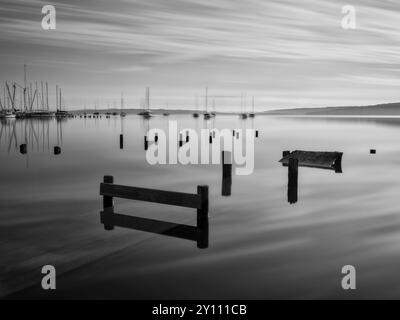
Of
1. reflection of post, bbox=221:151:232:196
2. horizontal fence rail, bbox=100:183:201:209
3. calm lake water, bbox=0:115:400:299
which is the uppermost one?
horizontal fence rail, bbox=100:183:201:209

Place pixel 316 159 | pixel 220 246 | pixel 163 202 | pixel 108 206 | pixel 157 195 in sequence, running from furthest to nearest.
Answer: pixel 316 159, pixel 108 206, pixel 220 246, pixel 157 195, pixel 163 202

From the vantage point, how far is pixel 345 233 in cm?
1365

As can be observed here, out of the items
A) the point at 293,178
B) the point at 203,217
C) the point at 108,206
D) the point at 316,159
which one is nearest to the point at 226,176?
the point at 293,178

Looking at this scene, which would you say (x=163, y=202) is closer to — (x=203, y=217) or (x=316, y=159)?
(x=203, y=217)

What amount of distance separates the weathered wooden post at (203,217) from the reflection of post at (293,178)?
287 inches

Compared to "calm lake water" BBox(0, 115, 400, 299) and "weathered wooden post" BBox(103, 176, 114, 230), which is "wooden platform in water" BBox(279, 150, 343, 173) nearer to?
"calm lake water" BBox(0, 115, 400, 299)

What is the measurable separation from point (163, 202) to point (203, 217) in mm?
1045

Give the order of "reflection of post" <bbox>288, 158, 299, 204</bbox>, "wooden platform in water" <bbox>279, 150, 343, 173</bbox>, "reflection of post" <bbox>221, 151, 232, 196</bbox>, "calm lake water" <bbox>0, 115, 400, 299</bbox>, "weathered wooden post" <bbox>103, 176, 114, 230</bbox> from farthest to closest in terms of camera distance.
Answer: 1. "wooden platform in water" <bbox>279, 150, 343, 173</bbox>
2. "reflection of post" <bbox>221, 151, 232, 196</bbox>
3. "reflection of post" <bbox>288, 158, 299, 204</bbox>
4. "weathered wooden post" <bbox>103, 176, 114, 230</bbox>
5. "calm lake water" <bbox>0, 115, 400, 299</bbox>

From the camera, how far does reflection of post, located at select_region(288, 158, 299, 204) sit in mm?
17328

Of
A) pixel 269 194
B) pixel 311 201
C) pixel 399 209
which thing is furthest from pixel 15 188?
pixel 399 209

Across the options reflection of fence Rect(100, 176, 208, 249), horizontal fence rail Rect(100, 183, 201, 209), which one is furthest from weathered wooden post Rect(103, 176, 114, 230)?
horizontal fence rail Rect(100, 183, 201, 209)

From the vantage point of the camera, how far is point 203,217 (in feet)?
34.7
